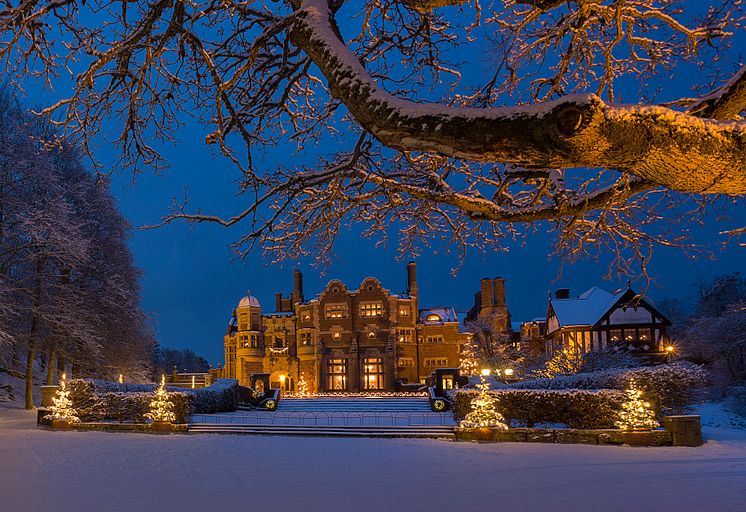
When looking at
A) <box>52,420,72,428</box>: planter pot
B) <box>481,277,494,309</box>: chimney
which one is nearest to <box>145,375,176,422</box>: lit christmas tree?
<box>52,420,72,428</box>: planter pot

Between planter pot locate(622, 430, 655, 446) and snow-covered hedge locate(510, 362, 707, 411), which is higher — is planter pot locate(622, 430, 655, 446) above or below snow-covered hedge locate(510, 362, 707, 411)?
below

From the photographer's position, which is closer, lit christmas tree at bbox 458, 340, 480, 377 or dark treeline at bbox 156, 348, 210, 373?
lit christmas tree at bbox 458, 340, 480, 377

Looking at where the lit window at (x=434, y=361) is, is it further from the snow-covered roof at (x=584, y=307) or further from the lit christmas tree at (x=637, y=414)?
the lit christmas tree at (x=637, y=414)

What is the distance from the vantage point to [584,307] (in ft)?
151

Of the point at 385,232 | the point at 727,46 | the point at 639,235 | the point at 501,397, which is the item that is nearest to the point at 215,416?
the point at 501,397

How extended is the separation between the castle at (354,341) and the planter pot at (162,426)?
2919 centimetres

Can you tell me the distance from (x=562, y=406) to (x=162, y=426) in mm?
13458

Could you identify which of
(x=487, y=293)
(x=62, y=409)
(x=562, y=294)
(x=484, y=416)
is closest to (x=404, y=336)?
(x=487, y=293)

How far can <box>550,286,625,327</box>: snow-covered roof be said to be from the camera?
4450 cm

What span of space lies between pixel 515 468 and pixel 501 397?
7.41 m

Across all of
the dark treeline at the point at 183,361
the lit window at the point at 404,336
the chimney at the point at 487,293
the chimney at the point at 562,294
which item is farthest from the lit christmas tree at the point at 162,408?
the dark treeline at the point at 183,361

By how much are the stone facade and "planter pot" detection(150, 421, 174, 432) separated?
95.5 feet

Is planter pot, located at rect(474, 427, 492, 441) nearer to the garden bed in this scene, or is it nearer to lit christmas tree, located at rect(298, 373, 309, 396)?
the garden bed

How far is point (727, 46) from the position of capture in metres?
6.19
